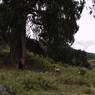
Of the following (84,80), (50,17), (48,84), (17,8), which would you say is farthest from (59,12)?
(48,84)

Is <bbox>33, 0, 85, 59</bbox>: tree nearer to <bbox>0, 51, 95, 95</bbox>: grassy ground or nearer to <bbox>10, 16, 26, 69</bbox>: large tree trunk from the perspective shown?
<bbox>10, 16, 26, 69</bbox>: large tree trunk

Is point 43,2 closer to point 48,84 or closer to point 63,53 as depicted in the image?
point 63,53

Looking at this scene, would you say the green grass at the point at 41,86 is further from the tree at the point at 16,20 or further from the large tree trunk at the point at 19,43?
the large tree trunk at the point at 19,43

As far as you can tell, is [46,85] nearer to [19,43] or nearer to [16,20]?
[16,20]

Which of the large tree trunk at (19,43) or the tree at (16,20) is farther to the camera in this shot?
the large tree trunk at (19,43)

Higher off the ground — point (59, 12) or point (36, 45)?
point (59, 12)

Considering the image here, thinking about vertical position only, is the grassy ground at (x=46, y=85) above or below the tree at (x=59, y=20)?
below

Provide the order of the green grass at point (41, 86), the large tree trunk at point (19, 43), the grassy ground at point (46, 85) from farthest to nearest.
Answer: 1. the large tree trunk at point (19, 43)
2. the grassy ground at point (46, 85)
3. the green grass at point (41, 86)

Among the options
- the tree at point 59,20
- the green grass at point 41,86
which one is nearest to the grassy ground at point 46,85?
the green grass at point 41,86

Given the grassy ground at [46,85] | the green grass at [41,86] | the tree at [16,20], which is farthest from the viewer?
the tree at [16,20]

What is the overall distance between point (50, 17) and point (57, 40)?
1.57 metres

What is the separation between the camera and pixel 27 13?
28656 mm

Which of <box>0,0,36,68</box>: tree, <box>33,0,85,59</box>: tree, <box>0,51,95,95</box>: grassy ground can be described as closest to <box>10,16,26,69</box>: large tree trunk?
<box>0,0,36,68</box>: tree

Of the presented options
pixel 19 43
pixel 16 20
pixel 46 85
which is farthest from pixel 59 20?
pixel 46 85
